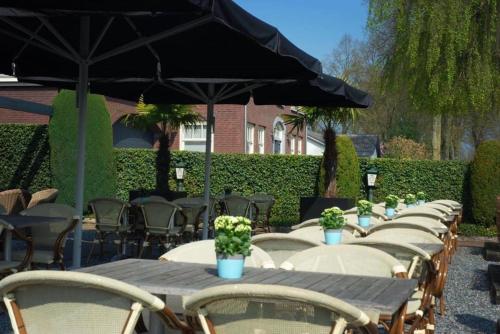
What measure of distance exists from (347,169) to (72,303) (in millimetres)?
14669

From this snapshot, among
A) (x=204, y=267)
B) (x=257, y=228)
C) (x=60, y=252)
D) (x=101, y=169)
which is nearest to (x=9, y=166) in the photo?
(x=101, y=169)

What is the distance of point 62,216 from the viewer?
6430 mm

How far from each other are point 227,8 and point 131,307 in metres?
3.06

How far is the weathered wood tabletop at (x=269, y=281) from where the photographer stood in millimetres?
2680

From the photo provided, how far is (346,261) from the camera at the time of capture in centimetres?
368

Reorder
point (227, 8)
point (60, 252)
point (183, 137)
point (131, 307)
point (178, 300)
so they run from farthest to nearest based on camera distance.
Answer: point (183, 137) → point (60, 252) → point (227, 8) → point (178, 300) → point (131, 307)

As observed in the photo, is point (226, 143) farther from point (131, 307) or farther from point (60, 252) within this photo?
point (131, 307)

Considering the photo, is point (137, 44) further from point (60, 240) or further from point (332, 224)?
point (332, 224)

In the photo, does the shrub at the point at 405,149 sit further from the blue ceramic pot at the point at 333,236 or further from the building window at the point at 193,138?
the blue ceramic pot at the point at 333,236

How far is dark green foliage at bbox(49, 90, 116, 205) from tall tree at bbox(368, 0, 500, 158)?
26.4ft

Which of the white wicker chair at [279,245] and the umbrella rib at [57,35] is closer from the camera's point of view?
the white wicker chair at [279,245]

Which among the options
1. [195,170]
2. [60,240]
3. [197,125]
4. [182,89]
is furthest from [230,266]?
[197,125]

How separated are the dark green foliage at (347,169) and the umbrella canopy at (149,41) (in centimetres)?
894

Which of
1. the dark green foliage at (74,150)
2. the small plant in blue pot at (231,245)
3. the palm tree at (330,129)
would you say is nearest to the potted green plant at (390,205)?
the palm tree at (330,129)
